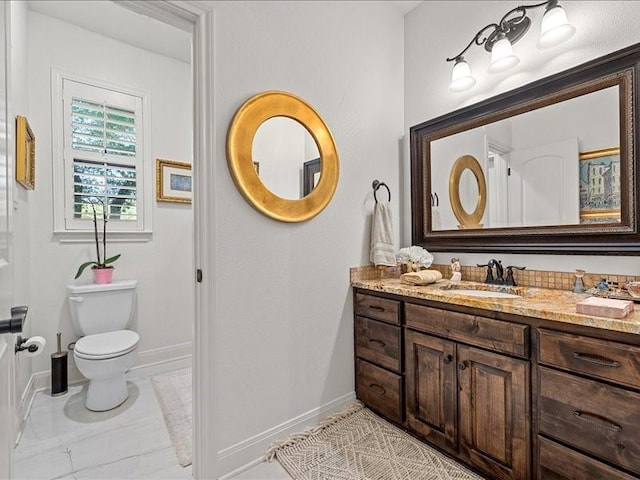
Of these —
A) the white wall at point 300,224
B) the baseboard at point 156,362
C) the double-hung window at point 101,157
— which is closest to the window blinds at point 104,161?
the double-hung window at point 101,157

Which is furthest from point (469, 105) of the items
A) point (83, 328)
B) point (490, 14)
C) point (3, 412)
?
point (83, 328)

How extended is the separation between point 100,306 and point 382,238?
209 centimetres

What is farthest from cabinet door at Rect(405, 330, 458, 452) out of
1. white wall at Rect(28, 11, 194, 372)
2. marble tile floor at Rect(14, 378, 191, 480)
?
white wall at Rect(28, 11, 194, 372)

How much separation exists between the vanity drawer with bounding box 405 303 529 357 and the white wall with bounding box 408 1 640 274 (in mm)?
617

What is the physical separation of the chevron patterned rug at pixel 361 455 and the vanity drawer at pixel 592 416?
505 millimetres

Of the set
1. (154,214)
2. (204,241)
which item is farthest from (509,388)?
(154,214)

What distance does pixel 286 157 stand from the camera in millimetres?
1774

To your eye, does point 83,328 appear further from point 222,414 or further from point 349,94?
point 349,94

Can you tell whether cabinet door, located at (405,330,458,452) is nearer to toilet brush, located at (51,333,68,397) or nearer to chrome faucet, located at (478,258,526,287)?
chrome faucet, located at (478,258,526,287)

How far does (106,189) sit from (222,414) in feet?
6.59

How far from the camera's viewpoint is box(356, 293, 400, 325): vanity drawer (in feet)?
5.87

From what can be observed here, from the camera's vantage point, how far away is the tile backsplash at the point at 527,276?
4.97 feet

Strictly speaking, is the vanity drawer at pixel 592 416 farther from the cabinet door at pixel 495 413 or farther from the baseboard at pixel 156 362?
the baseboard at pixel 156 362

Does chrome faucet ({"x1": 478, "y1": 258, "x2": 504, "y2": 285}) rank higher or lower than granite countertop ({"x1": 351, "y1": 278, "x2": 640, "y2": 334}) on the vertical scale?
higher
